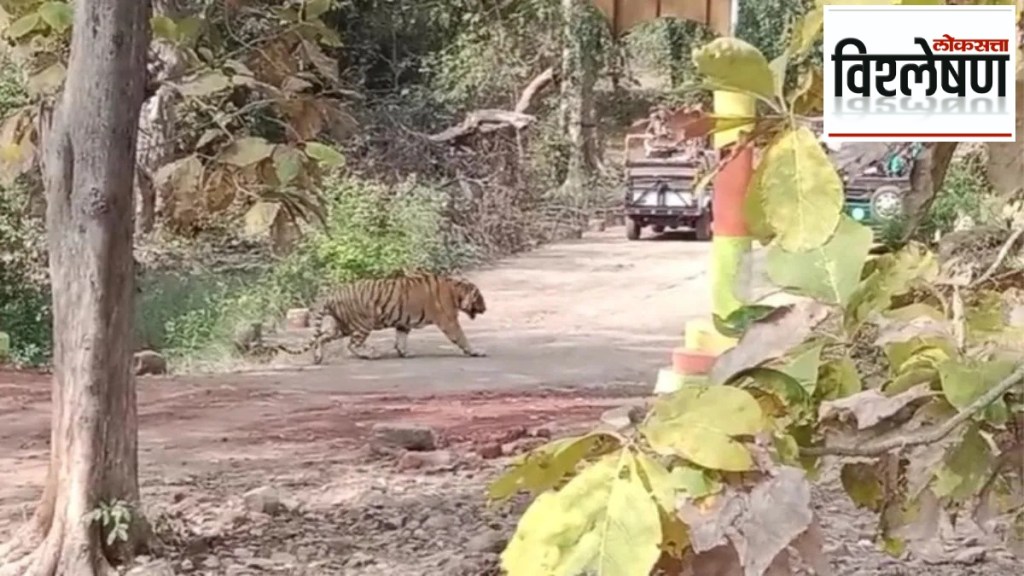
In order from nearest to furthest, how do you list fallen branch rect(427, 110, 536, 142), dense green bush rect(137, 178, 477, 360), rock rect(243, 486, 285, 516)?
rock rect(243, 486, 285, 516), dense green bush rect(137, 178, 477, 360), fallen branch rect(427, 110, 536, 142)

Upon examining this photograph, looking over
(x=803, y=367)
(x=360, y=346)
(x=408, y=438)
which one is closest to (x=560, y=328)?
(x=360, y=346)

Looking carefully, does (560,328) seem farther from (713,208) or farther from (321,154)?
(321,154)

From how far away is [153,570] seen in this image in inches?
102

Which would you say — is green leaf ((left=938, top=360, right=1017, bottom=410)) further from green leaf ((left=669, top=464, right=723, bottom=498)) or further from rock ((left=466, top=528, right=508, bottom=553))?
rock ((left=466, top=528, right=508, bottom=553))

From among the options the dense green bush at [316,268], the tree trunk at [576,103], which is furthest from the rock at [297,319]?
the tree trunk at [576,103]

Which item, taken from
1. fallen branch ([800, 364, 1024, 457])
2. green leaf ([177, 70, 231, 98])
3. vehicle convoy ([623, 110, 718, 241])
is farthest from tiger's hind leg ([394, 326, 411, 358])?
fallen branch ([800, 364, 1024, 457])

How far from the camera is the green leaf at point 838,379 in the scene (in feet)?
2.13

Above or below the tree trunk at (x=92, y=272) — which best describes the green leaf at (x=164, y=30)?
above

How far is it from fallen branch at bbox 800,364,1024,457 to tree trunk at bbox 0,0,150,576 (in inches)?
82.2

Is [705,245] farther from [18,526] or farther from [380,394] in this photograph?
[18,526]

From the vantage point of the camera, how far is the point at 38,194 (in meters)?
5.53

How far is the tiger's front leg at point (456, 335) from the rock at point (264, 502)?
135 inches

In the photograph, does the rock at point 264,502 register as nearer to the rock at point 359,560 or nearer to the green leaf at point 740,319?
the rock at point 359,560

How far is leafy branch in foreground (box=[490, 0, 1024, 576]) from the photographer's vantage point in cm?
53
